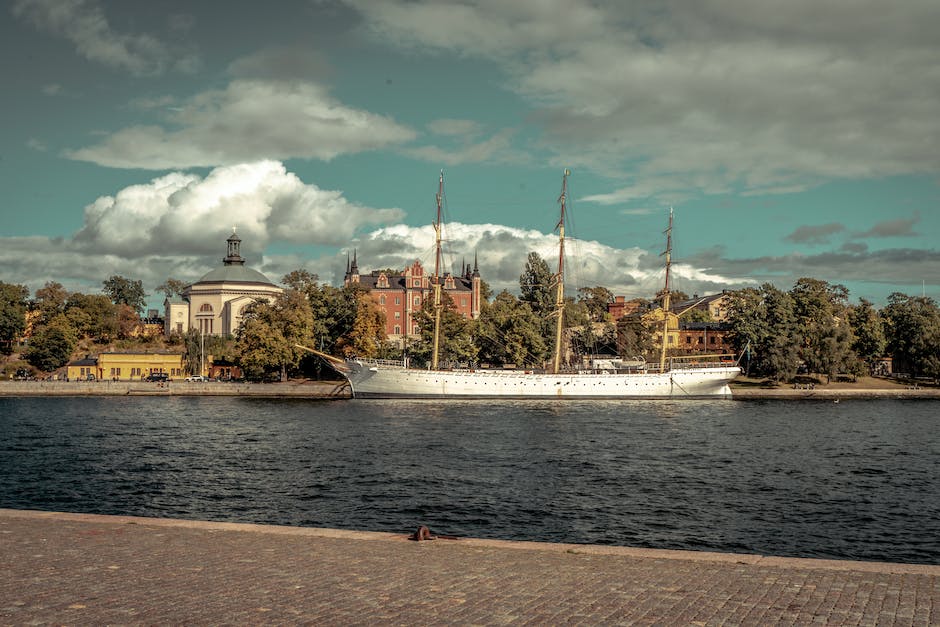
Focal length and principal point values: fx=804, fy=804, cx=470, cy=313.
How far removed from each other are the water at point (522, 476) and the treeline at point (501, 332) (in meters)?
36.1

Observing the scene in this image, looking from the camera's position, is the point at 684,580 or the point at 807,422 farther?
the point at 807,422

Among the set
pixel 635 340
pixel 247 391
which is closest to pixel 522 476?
pixel 247 391

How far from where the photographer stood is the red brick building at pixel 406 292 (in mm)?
154875

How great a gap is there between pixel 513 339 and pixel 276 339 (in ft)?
101

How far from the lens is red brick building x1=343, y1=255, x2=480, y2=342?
508 feet

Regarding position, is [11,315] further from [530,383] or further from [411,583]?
[411,583]

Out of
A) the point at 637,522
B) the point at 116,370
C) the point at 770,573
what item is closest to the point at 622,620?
the point at 770,573

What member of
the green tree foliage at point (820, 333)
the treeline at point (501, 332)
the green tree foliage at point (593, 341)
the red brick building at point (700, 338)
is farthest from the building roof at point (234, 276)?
the green tree foliage at point (820, 333)

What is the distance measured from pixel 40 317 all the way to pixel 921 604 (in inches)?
5596

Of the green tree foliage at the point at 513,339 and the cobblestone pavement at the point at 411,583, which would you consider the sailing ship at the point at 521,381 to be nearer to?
the green tree foliage at the point at 513,339

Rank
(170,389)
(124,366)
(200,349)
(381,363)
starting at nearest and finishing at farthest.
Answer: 1. (170,389)
2. (381,363)
3. (124,366)
4. (200,349)

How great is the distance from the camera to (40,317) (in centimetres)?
13088

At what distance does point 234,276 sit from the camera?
14412cm

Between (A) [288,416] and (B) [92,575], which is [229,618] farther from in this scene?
(A) [288,416]
